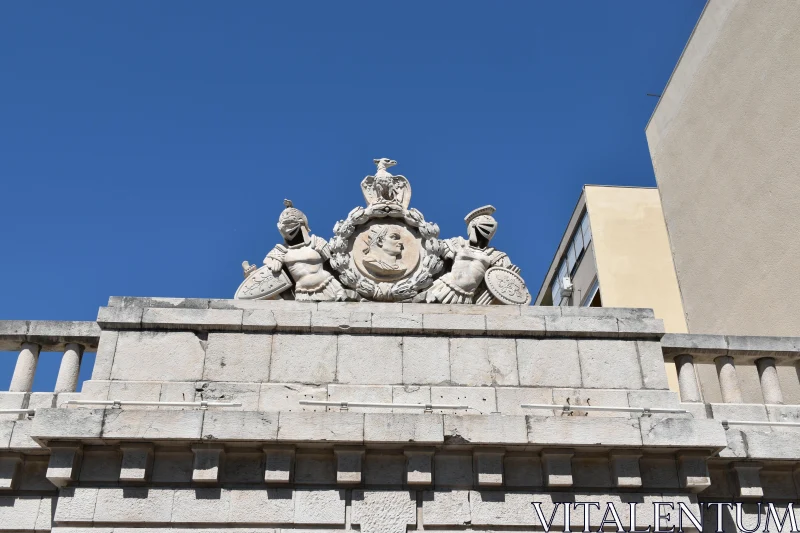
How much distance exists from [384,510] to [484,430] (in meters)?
1.35

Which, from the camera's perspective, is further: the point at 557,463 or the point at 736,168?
the point at 736,168

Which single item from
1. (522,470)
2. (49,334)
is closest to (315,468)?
(522,470)

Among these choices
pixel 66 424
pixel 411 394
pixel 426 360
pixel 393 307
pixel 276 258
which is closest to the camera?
pixel 66 424

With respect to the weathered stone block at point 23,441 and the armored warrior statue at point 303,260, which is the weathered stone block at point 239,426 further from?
the armored warrior statue at point 303,260

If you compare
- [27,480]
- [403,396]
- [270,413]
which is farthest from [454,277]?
[27,480]

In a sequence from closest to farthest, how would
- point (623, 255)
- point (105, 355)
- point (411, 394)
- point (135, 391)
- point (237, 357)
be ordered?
point (135, 391)
point (411, 394)
point (105, 355)
point (237, 357)
point (623, 255)

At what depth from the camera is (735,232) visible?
16.8m

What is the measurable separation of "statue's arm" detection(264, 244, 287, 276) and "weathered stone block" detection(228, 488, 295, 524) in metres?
3.12

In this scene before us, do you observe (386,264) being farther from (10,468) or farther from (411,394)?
(10,468)

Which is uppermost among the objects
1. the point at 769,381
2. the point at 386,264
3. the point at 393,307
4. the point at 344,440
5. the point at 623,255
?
the point at 623,255

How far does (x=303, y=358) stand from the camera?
10.7 meters

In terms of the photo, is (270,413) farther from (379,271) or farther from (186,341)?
(379,271)

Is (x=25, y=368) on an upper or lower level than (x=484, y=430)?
upper

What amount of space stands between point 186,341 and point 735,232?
10.8m
